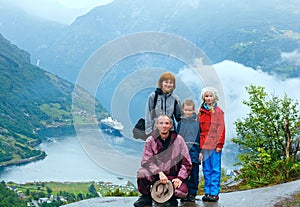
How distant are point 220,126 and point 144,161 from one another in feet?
4.24

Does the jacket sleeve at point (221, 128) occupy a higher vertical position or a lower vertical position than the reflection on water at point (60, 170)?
higher

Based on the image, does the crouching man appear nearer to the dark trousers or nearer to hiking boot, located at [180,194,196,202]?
the dark trousers

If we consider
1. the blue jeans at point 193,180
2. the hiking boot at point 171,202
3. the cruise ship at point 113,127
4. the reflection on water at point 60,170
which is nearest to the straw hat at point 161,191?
the hiking boot at point 171,202

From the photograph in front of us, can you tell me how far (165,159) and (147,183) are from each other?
429 millimetres

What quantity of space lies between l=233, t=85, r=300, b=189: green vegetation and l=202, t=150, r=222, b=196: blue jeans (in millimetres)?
2571

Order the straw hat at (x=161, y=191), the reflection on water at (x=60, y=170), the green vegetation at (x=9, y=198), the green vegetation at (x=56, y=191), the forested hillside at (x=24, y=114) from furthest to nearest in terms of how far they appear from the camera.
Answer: the forested hillside at (x=24, y=114), the reflection on water at (x=60, y=170), the green vegetation at (x=56, y=191), the green vegetation at (x=9, y=198), the straw hat at (x=161, y=191)

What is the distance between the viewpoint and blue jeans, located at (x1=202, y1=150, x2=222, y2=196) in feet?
20.4

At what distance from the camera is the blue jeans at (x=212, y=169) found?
6.21 m

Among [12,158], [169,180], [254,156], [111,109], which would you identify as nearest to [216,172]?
[169,180]

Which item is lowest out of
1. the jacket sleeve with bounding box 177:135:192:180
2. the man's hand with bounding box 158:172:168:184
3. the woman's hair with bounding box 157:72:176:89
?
the man's hand with bounding box 158:172:168:184

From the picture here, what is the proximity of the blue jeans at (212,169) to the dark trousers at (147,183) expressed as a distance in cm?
66

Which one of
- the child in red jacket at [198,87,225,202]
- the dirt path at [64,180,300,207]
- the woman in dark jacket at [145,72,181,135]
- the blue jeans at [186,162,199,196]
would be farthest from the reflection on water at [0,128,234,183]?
the woman in dark jacket at [145,72,181,135]

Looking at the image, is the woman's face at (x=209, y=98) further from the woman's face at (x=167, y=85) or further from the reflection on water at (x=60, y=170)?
the reflection on water at (x=60, y=170)

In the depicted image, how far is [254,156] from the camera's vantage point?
29.9 ft
